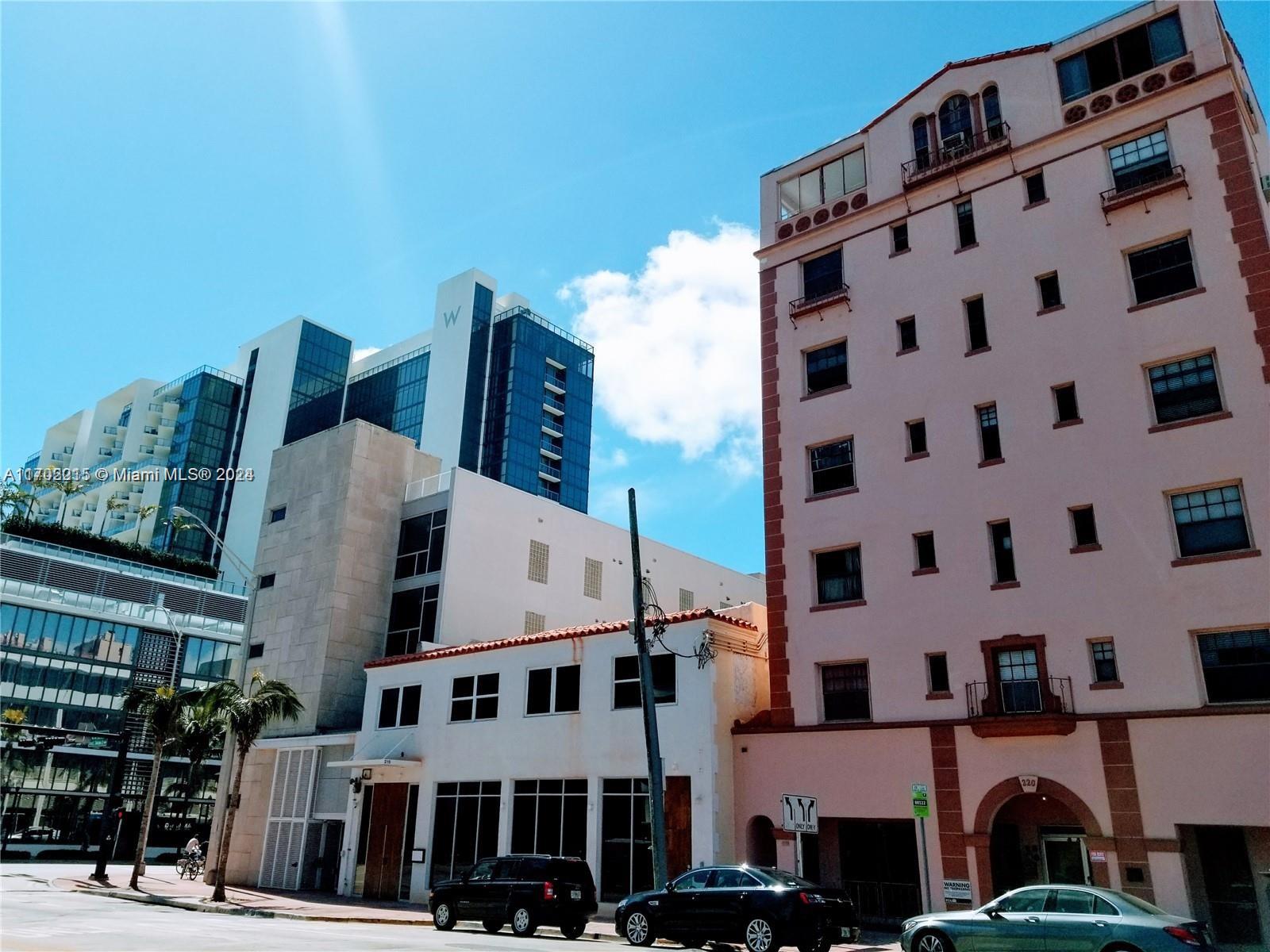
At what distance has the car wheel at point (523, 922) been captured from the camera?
20422 millimetres

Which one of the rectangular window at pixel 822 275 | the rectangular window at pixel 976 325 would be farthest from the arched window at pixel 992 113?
the rectangular window at pixel 822 275

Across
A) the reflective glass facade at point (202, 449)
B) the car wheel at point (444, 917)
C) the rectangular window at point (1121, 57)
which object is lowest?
the car wheel at point (444, 917)

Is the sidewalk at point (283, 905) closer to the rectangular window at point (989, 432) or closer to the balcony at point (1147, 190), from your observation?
the rectangular window at point (989, 432)

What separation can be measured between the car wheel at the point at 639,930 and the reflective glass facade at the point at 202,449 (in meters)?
110

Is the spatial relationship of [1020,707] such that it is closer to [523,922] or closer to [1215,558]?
[1215,558]

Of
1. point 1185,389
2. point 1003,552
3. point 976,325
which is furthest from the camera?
point 976,325

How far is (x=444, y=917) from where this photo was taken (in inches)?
867

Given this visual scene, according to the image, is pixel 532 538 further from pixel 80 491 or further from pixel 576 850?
pixel 80 491

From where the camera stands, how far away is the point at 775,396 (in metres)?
29.0

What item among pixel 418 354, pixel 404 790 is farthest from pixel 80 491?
pixel 404 790

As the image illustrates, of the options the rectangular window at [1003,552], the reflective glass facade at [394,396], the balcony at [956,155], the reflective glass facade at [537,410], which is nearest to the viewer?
the rectangular window at [1003,552]

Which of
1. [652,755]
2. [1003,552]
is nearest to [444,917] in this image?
[652,755]

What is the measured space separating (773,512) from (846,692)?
589 cm

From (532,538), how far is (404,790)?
1403cm
